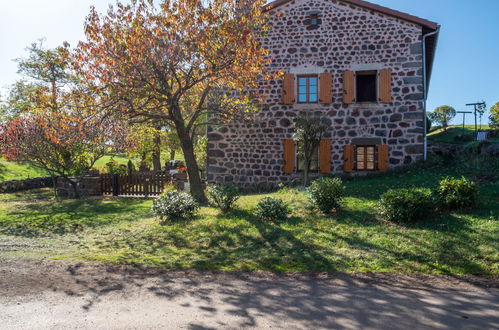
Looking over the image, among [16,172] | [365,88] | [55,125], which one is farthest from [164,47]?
[16,172]

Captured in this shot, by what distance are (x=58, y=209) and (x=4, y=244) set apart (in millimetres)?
4881

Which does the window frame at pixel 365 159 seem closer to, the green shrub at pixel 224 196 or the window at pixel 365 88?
the window at pixel 365 88

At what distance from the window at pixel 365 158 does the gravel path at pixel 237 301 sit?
9127mm

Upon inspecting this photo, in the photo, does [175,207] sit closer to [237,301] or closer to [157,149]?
[237,301]

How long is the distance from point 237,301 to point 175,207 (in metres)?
5.12

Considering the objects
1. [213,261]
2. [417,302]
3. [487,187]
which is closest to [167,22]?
[213,261]

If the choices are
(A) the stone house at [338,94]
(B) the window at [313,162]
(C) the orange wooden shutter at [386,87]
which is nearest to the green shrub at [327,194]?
(A) the stone house at [338,94]

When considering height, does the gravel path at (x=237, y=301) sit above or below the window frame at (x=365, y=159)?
below

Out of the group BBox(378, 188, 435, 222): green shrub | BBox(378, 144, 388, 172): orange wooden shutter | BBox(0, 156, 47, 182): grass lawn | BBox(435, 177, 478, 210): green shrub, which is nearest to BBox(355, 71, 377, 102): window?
BBox(378, 144, 388, 172): orange wooden shutter

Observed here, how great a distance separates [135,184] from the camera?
14.4 metres

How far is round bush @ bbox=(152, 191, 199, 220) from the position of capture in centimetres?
879

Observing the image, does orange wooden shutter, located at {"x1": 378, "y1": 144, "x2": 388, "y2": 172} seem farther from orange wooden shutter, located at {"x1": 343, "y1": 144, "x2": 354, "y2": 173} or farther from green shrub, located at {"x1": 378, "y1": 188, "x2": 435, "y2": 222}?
green shrub, located at {"x1": 378, "y1": 188, "x2": 435, "y2": 222}

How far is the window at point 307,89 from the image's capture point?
13758 millimetres

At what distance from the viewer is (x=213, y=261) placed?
5746mm
